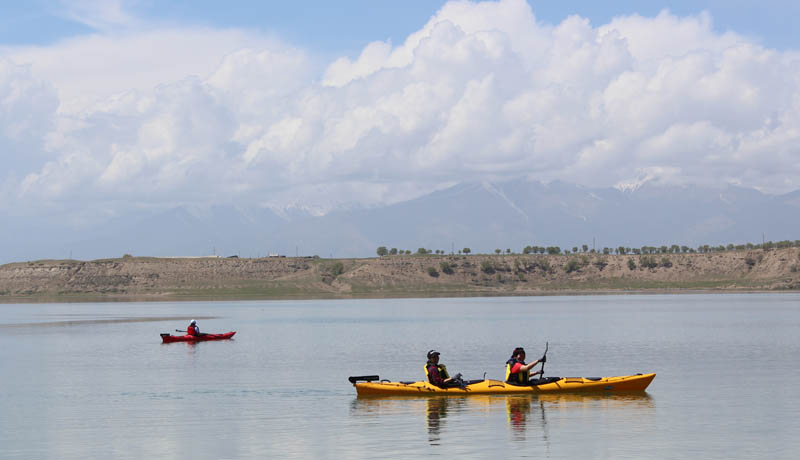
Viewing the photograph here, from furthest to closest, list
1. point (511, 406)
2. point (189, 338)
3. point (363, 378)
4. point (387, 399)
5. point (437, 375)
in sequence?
point (189, 338) < point (363, 378) < point (387, 399) < point (437, 375) < point (511, 406)

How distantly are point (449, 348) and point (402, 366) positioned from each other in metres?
13.7

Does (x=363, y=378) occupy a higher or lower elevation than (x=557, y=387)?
higher

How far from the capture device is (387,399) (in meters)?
49.5

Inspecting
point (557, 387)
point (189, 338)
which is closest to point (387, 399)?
point (557, 387)

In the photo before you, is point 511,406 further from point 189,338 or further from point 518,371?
point 189,338

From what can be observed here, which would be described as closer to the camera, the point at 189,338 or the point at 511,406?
the point at 511,406

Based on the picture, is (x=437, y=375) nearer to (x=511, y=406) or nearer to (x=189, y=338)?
(x=511, y=406)

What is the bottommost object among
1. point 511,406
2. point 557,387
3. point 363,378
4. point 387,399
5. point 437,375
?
point 511,406

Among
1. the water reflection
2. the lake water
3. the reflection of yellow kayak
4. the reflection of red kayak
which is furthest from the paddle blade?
the reflection of red kayak

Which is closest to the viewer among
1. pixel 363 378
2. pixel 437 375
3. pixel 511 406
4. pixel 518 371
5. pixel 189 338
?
pixel 511 406

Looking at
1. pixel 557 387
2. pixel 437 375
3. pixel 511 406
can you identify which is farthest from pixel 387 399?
pixel 557 387

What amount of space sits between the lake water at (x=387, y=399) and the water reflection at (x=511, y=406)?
12cm

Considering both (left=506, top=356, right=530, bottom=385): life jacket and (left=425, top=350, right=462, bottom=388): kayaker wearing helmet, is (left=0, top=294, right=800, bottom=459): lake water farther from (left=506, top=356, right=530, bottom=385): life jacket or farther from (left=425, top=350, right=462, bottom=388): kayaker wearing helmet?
(left=425, top=350, right=462, bottom=388): kayaker wearing helmet

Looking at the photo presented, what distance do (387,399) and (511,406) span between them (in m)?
6.44
